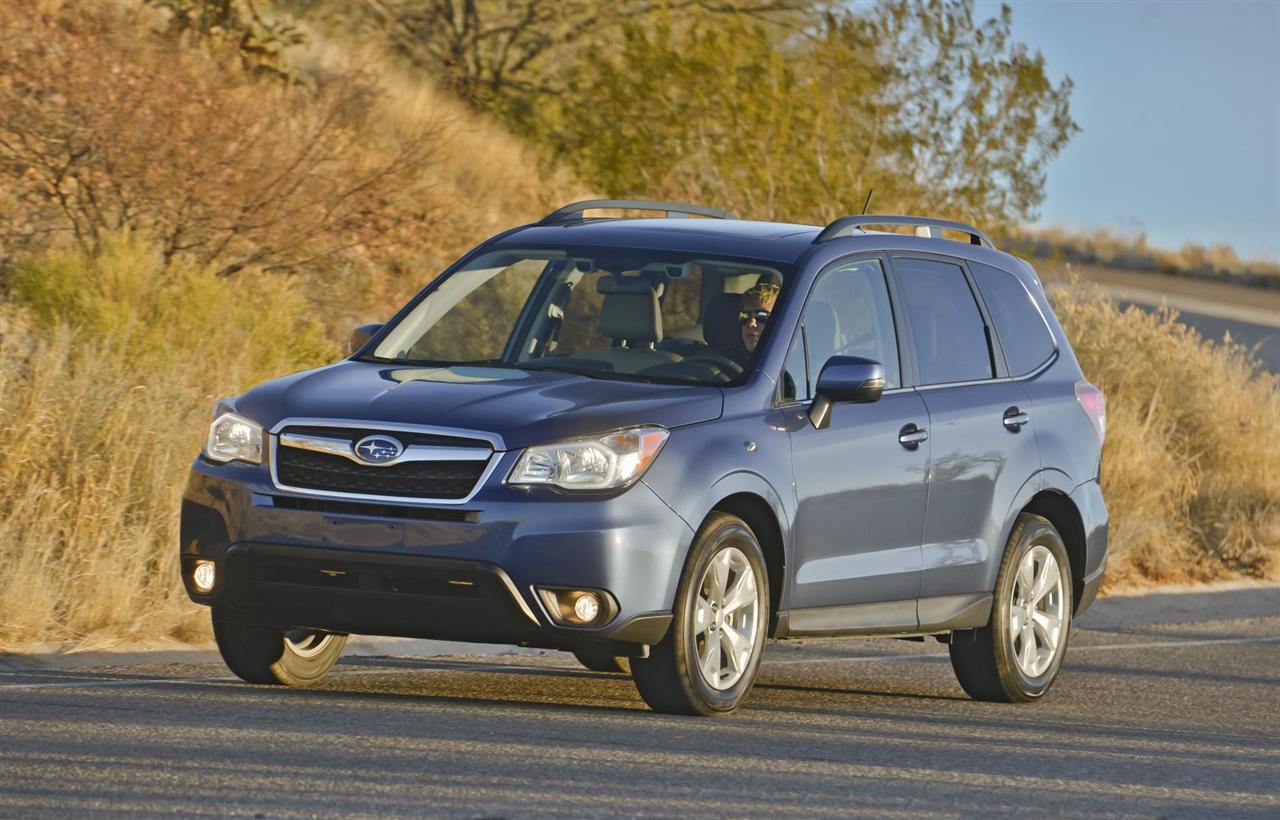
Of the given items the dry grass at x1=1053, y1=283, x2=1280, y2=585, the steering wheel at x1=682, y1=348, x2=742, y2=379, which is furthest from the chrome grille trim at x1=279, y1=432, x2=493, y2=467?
the dry grass at x1=1053, y1=283, x2=1280, y2=585

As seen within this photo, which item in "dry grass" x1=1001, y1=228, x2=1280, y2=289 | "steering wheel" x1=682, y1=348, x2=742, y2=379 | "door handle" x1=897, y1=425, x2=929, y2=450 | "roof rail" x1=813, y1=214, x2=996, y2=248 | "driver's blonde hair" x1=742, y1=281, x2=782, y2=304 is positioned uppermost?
"roof rail" x1=813, y1=214, x2=996, y2=248

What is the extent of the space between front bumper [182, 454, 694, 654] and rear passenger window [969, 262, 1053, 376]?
113 inches

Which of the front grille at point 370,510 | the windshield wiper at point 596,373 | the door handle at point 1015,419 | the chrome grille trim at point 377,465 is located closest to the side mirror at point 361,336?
the windshield wiper at point 596,373

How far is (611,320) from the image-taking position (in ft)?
29.1

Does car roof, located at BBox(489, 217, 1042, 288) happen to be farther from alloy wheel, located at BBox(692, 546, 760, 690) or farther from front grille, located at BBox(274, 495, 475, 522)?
front grille, located at BBox(274, 495, 475, 522)

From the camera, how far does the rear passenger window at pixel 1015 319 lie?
10.2 m

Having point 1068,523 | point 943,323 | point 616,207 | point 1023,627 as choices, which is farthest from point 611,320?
point 1068,523

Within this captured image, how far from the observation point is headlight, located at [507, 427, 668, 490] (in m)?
7.67

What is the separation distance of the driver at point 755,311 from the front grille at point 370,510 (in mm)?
1584

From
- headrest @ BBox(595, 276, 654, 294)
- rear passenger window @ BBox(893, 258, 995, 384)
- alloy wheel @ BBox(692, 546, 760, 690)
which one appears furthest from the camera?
rear passenger window @ BBox(893, 258, 995, 384)

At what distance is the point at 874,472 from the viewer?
8.92 metres

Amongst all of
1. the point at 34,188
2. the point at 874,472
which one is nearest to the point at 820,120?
the point at 34,188

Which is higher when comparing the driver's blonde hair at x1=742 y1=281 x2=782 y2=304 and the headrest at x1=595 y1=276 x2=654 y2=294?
the driver's blonde hair at x1=742 y1=281 x2=782 y2=304

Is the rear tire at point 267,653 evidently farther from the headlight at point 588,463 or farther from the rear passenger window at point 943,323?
the rear passenger window at point 943,323
